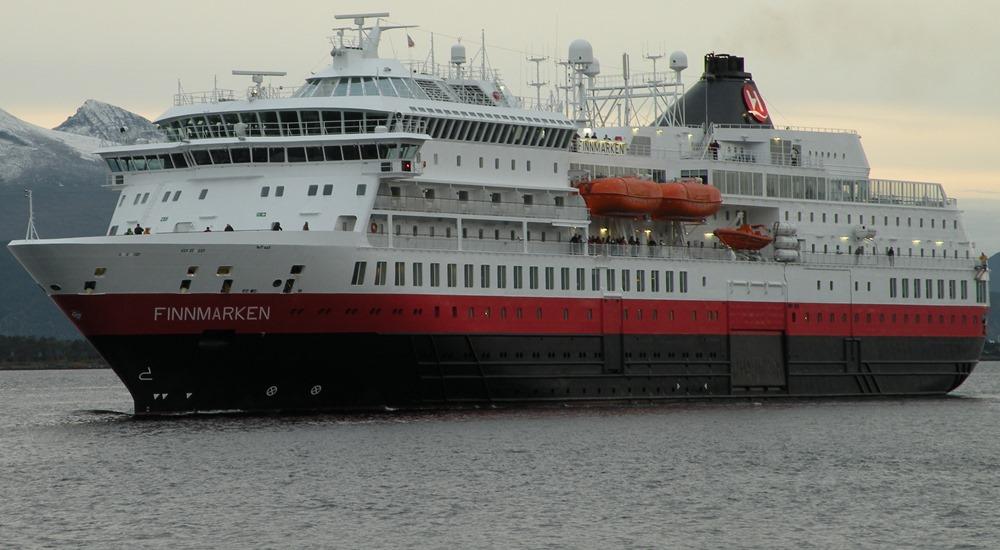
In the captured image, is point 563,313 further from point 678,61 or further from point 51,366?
point 51,366

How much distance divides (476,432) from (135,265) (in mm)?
10084

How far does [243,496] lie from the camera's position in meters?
35.7

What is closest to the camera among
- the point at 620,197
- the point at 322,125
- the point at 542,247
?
the point at 322,125

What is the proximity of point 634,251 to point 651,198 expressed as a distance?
1821 mm

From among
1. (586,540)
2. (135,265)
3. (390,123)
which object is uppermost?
(390,123)

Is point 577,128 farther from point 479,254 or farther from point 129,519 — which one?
point 129,519

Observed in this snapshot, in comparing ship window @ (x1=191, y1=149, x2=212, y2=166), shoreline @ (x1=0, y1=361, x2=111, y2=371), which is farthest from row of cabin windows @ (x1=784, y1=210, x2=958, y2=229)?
shoreline @ (x1=0, y1=361, x2=111, y2=371)

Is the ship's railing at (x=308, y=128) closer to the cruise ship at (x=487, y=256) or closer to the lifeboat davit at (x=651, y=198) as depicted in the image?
the cruise ship at (x=487, y=256)

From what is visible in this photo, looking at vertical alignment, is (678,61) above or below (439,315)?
above

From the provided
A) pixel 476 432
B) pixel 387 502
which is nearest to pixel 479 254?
pixel 476 432

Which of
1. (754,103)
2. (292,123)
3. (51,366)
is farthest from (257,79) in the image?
(51,366)

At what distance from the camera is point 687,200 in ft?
188

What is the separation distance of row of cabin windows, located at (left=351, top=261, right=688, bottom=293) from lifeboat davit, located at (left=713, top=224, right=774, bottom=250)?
2.38 meters

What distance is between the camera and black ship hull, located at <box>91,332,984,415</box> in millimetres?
47250
